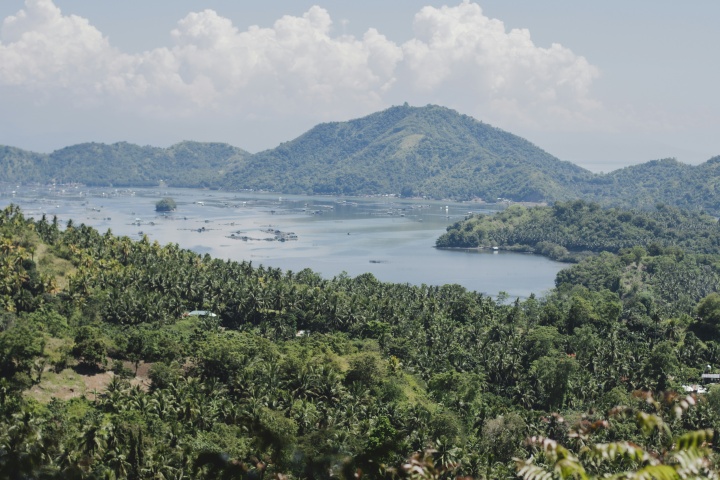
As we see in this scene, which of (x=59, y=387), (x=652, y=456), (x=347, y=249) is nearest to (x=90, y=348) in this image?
(x=59, y=387)

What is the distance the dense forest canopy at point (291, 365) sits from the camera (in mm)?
34656

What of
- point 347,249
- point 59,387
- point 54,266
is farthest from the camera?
point 347,249

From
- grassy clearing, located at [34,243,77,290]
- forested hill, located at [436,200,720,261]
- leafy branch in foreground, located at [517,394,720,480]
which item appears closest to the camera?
leafy branch in foreground, located at [517,394,720,480]

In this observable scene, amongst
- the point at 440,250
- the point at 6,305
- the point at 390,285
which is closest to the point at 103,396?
the point at 6,305

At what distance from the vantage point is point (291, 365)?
157 ft

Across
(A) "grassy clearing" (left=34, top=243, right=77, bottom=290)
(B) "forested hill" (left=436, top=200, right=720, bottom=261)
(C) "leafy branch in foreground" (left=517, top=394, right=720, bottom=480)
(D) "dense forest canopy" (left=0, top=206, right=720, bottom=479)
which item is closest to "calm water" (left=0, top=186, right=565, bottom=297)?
(B) "forested hill" (left=436, top=200, right=720, bottom=261)

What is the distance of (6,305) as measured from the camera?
61000mm

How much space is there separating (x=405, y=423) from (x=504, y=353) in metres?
20.3

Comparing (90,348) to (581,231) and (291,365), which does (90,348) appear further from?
(581,231)

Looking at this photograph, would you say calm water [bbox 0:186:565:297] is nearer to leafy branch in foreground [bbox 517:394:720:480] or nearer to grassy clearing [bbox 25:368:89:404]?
grassy clearing [bbox 25:368:89:404]

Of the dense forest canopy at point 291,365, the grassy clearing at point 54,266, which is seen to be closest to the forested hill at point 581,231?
the dense forest canopy at point 291,365

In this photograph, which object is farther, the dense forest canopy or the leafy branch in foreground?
the dense forest canopy

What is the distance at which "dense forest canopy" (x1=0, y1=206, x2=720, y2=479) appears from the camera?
34.7m

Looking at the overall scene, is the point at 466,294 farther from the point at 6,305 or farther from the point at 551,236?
the point at 551,236
